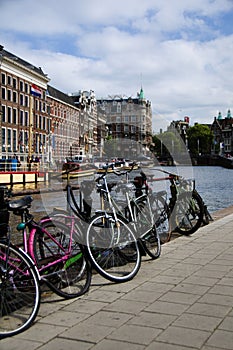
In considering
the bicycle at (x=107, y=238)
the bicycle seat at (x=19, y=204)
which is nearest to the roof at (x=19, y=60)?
the bicycle at (x=107, y=238)

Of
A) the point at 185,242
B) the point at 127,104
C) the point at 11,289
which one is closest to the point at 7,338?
the point at 11,289

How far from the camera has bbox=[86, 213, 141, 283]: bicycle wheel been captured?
18.1 feet

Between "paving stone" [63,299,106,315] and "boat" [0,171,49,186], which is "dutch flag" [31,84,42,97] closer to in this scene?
"boat" [0,171,49,186]

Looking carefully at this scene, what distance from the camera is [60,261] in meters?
4.82

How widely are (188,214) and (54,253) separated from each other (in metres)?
4.84

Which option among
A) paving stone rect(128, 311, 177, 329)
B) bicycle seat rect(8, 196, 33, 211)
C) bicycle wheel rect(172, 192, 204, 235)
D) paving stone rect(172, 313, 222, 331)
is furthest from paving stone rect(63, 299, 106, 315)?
bicycle wheel rect(172, 192, 204, 235)

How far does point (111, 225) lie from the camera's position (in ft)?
19.1

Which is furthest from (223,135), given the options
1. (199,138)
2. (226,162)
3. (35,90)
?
(35,90)

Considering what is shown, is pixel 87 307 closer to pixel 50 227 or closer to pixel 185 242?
pixel 50 227

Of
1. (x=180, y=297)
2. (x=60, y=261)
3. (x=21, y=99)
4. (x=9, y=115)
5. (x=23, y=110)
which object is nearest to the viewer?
(x=60, y=261)

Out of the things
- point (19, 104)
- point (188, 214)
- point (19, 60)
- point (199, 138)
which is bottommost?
point (188, 214)

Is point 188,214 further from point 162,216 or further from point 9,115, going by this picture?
point 9,115

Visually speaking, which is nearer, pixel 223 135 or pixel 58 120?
pixel 58 120

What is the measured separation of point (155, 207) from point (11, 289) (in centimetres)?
394
